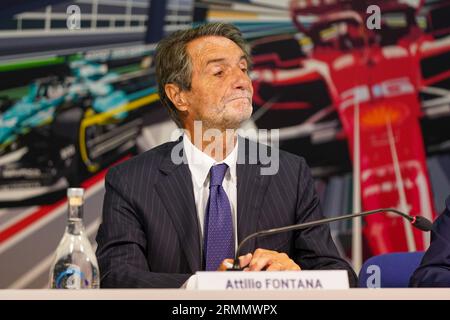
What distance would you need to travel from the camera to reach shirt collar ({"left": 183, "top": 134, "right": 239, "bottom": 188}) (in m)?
2.51

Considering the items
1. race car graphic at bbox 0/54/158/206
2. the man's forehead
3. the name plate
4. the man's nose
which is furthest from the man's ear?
the name plate

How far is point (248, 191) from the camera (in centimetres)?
247

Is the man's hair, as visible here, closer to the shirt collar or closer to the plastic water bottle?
the shirt collar

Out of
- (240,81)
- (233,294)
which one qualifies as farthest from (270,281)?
(240,81)

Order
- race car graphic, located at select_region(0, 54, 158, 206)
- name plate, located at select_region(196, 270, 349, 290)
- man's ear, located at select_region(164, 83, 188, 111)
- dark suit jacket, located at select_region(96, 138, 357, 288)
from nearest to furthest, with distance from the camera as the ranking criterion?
name plate, located at select_region(196, 270, 349, 290) → dark suit jacket, located at select_region(96, 138, 357, 288) → man's ear, located at select_region(164, 83, 188, 111) → race car graphic, located at select_region(0, 54, 158, 206)

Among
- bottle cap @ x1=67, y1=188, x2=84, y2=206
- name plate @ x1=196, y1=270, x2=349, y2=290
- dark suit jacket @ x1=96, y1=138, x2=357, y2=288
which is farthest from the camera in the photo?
dark suit jacket @ x1=96, y1=138, x2=357, y2=288

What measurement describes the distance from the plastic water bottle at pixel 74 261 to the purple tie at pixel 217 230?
1.86 feet

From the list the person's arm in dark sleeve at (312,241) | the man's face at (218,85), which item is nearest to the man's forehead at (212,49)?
the man's face at (218,85)

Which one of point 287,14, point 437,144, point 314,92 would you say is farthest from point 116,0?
point 437,144

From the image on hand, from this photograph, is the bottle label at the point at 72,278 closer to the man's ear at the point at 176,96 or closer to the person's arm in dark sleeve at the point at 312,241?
the person's arm in dark sleeve at the point at 312,241

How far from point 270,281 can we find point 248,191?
103 cm

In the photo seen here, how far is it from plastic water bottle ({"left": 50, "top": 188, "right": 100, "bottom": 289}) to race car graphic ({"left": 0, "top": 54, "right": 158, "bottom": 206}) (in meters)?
1.97

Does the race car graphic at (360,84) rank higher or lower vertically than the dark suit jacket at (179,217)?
higher

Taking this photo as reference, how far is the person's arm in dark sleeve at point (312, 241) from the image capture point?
2.34 metres
